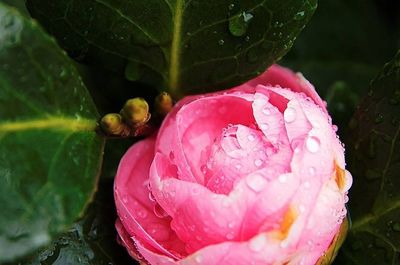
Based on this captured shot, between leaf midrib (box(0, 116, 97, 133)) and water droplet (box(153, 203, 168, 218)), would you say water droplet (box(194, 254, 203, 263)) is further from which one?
leaf midrib (box(0, 116, 97, 133))

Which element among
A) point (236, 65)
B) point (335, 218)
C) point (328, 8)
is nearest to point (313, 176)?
point (335, 218)

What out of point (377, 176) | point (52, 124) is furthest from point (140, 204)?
point (377, 176)

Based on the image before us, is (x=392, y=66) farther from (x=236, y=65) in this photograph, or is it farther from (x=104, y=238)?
(x=104, y=238)

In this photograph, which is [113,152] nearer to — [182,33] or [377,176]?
[182,33]

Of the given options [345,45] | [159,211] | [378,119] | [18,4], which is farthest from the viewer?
[345,45]

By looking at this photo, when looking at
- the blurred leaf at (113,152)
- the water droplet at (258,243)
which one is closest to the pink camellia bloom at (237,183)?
the water droplet at (258,243)
